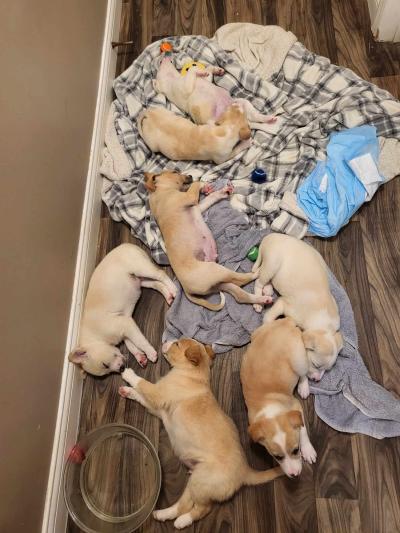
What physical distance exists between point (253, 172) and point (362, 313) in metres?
0.80

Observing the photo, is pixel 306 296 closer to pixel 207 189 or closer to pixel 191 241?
pixel 191 241

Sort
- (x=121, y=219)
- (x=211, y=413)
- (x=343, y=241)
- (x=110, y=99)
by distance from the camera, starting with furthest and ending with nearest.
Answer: (x=110, y=99) → (x=121, y=219) → (x=343, y=241) → (x=211, y=413)

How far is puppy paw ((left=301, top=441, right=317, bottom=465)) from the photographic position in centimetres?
189

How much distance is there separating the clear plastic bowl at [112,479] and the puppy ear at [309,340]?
708 mm

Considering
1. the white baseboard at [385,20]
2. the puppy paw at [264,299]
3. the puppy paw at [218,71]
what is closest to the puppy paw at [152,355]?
the puppy paw at [264,299]

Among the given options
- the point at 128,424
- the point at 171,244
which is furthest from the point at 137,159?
the point at 128,424

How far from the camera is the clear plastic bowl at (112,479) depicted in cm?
189

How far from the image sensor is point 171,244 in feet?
6.86

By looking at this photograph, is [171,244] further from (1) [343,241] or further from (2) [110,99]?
(2) [110,99]

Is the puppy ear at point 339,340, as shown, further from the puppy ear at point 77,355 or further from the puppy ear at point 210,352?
the puppy ear at point 77,355

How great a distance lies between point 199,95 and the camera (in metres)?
2.41

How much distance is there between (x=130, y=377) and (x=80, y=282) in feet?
1.56

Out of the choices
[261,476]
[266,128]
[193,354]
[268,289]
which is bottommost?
[261,476]

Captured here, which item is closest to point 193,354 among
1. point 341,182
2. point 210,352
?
point 210,352
